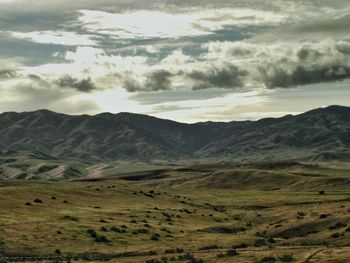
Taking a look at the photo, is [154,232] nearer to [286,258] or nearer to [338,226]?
[338,226]

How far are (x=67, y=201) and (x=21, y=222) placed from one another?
3621 cm

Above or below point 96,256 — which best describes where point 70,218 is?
below

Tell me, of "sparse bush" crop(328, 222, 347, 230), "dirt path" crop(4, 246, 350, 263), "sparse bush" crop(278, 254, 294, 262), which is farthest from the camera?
"sparse bush" crop(328, 222, 347, 230)

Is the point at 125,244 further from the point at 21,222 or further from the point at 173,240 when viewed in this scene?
the point at 21,222

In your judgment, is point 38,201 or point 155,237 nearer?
point 155,237

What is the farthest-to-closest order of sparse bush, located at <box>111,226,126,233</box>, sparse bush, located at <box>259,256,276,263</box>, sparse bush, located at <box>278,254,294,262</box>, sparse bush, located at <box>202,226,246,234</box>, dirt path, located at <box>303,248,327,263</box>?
sparse bush, located at <box>202,226,246,234</box> → sparse bush, located at <box>111,226,126,233</box> → sparse bush, located at <box>259,256,276,263</box> → sparse bush, located at <box>278,254,294,262</box> → dirt path, located at <box>303,248,327,263</box>

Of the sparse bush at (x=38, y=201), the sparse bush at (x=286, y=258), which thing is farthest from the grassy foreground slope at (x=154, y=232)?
the sparse bush at (x=286, y=258)

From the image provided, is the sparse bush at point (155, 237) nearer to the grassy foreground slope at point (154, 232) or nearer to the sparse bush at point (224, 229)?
the grassy foreground slope at point (154, 232)

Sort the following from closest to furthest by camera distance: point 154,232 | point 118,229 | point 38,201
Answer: point 118,229
point 154,232
point 38,201

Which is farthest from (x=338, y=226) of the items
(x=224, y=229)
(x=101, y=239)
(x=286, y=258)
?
(x=101, y=239)

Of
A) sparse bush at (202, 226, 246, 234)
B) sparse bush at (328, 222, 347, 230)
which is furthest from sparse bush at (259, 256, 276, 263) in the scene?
sparse bush at (202, 226, 246, 234)

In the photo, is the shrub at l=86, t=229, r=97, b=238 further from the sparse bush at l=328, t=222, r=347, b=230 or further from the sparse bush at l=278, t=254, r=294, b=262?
the sparse bush at l=278, t=254, r=294, b=262

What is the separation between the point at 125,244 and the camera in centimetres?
8338

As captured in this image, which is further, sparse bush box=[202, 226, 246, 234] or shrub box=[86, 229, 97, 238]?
sparse bush box=[202, 226, 246, 234]
